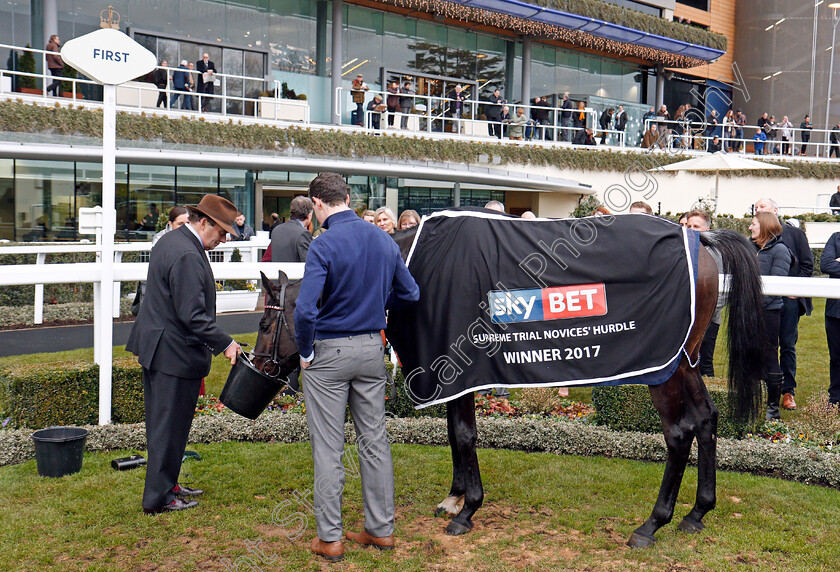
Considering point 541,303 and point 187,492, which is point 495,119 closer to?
point 541,303

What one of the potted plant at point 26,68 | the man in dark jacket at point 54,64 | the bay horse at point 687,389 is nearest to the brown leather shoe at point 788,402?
the bay horse at point 687,389

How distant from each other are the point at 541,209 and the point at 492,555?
23.1m

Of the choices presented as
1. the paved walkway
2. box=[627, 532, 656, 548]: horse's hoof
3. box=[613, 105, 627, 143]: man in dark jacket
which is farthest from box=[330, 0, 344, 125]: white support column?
box=[627, 532, 656, 548]: horse's hoof

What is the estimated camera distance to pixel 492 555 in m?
3.80

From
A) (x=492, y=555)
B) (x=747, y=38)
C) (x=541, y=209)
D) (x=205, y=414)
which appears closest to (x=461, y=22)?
(x=541, y=209)

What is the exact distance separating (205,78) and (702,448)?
57.3 feet

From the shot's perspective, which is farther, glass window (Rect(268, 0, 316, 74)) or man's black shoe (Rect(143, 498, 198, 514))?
glass window (Rect(268, 0, 316, 74))

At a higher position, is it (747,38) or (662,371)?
(747,38)

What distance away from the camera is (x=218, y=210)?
4262 mm

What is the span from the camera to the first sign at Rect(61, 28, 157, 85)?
521cm

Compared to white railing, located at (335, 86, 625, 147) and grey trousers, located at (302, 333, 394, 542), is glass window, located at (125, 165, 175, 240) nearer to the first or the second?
white railing, located at (335, 86, 625, 147)

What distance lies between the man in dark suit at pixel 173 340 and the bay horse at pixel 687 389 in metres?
0.39

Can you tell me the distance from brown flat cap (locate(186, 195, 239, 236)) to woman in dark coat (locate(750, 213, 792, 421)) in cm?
441

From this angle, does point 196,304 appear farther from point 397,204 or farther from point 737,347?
point 397,204
